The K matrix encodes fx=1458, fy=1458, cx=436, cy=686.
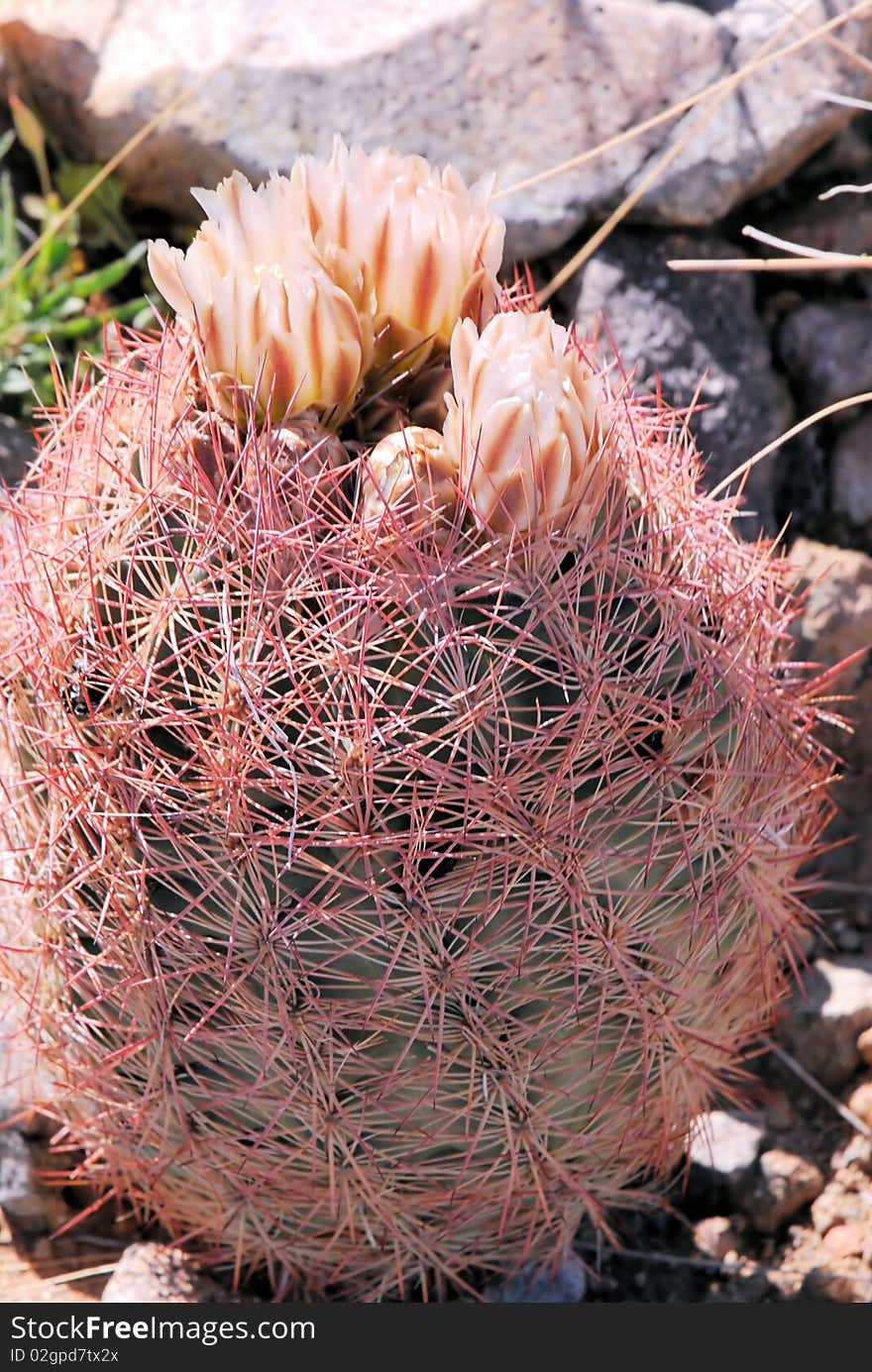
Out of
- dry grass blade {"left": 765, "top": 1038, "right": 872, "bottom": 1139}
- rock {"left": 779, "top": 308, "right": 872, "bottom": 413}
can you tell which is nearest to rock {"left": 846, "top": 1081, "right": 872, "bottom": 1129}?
dry grass blade {"left": 765, "top": 1038, "right": 872, "bottom": 1139}

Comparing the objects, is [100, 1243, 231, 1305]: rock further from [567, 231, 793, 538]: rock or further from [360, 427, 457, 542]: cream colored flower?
[567, 231, 793, 538]: rock

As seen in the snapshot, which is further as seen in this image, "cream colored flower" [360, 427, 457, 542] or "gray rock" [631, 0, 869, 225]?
"gray rock" [631, 0, 869, 225]

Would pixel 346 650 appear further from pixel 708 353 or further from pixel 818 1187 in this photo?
pixel 708 353

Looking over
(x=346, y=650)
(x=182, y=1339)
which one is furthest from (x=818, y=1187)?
(x=346, y=650)

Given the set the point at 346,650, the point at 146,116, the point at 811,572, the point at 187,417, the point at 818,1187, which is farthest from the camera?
the point at 146,116

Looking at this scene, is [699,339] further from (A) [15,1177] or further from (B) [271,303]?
(A) [15,1177]

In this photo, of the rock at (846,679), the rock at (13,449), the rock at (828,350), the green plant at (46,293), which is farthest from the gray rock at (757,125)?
the rock at (13,449)

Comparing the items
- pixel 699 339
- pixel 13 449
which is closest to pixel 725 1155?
pixel 699 339
